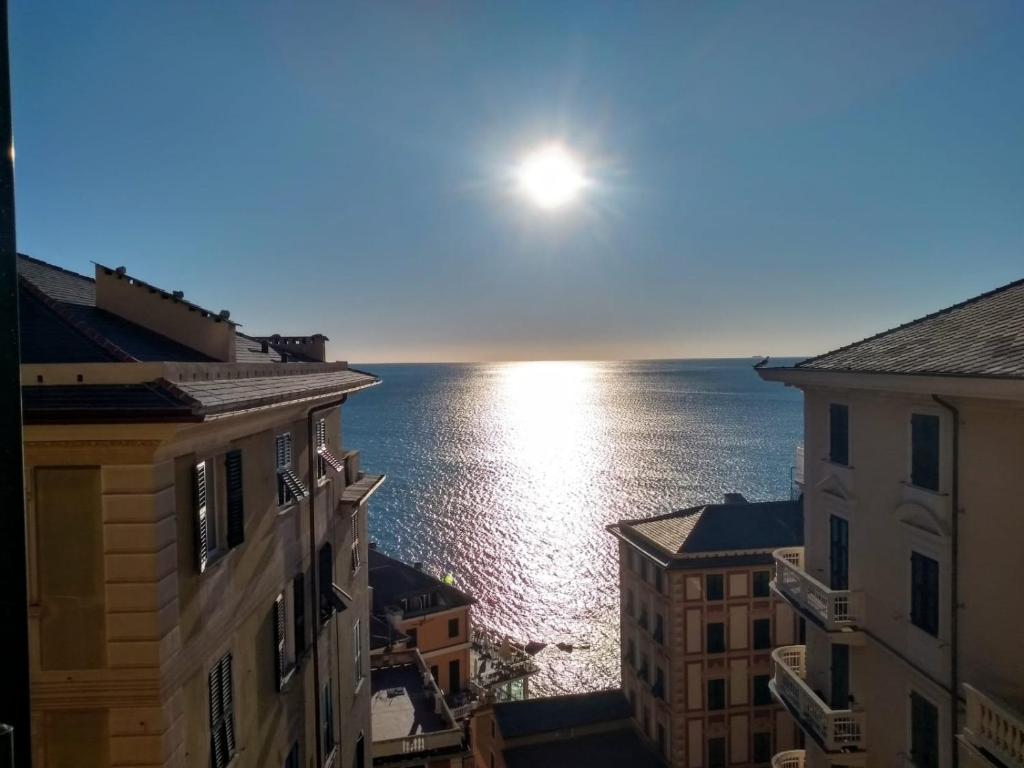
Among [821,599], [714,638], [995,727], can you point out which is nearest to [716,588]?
[714,638]

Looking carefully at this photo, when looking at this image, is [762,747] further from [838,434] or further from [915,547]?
[915,547]

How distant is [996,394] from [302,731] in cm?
1527

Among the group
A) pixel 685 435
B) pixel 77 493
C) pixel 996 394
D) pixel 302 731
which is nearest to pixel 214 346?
pixel 77 493

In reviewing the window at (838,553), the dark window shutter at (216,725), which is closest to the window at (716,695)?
the window at (838,553)

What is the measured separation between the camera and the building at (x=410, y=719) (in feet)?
72.7

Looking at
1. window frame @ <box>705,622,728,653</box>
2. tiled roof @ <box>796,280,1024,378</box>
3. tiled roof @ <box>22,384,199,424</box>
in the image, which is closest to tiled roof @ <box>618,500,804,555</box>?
window frame @ <box>705,622,728,653</box>

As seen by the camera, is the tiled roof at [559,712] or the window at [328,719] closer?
the window at [328,719]

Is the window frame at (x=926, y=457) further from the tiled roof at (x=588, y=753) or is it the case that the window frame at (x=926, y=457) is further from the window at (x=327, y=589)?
the tiled roof at (x=588, y=753)

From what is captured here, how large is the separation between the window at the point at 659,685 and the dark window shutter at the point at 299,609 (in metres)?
26.2

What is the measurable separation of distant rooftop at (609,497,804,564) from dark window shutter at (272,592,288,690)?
24.4m

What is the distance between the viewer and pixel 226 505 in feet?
33.2

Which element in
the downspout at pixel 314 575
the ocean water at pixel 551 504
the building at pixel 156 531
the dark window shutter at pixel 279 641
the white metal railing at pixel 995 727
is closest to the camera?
the building at pixel 156 531

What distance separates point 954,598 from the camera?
1327cm

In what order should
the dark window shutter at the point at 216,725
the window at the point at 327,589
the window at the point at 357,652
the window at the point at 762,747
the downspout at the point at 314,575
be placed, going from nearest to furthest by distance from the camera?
1. the dark window shutter at the point at 216,725
2. the downspout at the point at 314,575
3. the window at the point at 327,589
4. the window at the point at 357,652
5. the window at the point at 762,747
